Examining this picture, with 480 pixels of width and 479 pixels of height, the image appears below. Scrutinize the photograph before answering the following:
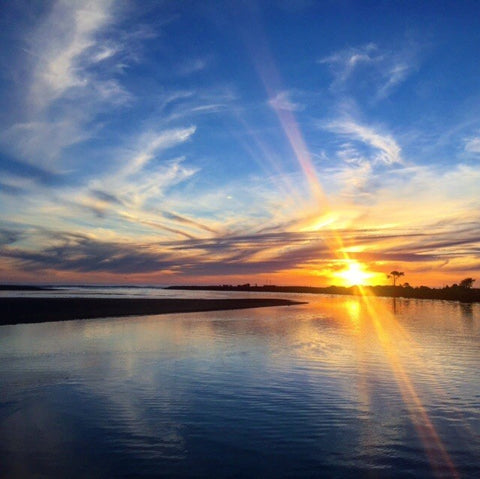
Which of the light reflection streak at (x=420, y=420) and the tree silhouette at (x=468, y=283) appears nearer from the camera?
the light reflection streak at (x=420, y=420)

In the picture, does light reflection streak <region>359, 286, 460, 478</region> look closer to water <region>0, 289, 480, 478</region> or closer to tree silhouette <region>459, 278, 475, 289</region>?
water <region>0, 289, 480, 478</region>

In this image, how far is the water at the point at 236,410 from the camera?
11.7 meters

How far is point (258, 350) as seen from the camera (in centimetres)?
3055

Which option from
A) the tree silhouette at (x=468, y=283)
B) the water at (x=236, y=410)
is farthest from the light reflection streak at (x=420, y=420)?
the tree silhouette at (x=468, y=283)

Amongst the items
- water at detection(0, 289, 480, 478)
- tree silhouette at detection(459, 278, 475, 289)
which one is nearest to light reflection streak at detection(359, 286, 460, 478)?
water at detection(0, 289, 480, 478)

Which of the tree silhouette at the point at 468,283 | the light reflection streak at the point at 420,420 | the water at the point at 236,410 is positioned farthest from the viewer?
the tree silhouette at the point at 468,283

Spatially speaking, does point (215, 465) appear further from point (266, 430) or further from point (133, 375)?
point (133, 375)

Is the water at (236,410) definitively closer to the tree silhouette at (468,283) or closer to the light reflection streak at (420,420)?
the light reflection streak at (420,420)

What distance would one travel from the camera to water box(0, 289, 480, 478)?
1171cm

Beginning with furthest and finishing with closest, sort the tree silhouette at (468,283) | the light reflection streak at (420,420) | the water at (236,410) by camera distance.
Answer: the tree silhouette at (468,283) → the light reflection streak at (420,420) → the water at (236,410)

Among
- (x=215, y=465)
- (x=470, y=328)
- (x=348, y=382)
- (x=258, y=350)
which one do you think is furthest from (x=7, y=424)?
(x=470, y=328)

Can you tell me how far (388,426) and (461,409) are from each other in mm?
3880

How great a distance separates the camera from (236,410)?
1645cm

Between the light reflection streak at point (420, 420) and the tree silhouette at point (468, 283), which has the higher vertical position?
the tree silhouette at point (468, 283)
